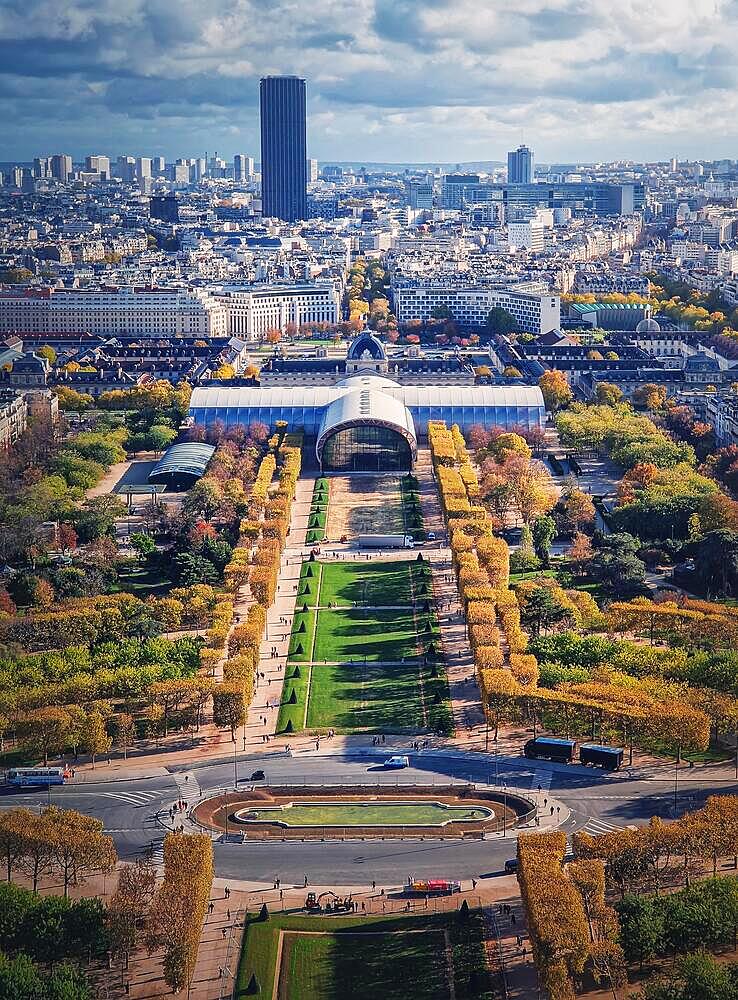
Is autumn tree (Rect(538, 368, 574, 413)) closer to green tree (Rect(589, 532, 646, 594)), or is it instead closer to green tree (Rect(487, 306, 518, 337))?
green tree (Rect(487, 306, 518, 337))

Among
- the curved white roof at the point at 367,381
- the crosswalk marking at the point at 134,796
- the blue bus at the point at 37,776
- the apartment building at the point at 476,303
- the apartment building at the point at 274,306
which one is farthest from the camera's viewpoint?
the apartment building at the point at 274,306

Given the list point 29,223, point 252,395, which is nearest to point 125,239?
point 29,223

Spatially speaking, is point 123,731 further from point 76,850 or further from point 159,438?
point 159,438

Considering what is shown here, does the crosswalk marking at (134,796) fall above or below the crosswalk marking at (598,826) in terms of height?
below

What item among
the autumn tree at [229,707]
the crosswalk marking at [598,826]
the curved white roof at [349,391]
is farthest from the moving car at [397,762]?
the curved white roof at [349,391]

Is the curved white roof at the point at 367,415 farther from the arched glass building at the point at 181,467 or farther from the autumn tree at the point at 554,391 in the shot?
the autumn tree at the point at 554,391

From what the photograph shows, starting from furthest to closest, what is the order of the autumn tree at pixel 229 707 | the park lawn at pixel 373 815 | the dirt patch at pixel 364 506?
the dirt patch at pixel 364 506
the autumn tree at pixel 229 707
the park lawn at pixel 373 815
